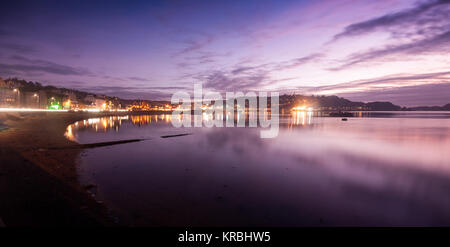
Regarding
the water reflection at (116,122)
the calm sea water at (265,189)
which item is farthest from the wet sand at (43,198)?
the water reflection at (116,122)

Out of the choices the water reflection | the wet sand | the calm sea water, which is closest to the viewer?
the wet sand

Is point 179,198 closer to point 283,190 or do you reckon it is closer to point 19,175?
point 283,190

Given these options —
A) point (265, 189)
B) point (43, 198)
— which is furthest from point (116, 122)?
point (265, 189)

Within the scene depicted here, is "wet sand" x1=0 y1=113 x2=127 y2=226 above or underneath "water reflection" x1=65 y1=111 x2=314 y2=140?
underneath

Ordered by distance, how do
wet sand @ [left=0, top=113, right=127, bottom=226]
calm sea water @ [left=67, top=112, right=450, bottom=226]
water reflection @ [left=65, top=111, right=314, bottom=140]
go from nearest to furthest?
1. wet sand @ [left=0, top=113, right=127, bottom=226]
2. calm sea water @ [left=67, top=112, right=450, bottom=226]
3. water reflection @ [left=65, top=111, right=314, bottom=140]

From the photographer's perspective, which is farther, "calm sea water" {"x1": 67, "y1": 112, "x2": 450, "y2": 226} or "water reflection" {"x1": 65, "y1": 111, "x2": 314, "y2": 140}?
"water reflection" {"x1": 65, "y1": 111, "x2": 314, "y2": 140}

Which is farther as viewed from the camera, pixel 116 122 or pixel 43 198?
pixel 116 122

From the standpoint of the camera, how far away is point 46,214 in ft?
22.0

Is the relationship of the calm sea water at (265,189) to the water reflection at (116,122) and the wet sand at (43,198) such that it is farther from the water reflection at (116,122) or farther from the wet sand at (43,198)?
the water reflection at (116,122)

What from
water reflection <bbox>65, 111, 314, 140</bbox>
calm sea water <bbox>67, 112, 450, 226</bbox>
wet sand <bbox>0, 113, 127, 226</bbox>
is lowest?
calm sea water <bbox>67, 112, 450, 226</bbox>

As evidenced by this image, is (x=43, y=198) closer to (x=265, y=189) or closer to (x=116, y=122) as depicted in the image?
(x=265, y=189)

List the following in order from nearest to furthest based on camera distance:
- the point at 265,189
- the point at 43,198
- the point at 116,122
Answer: the point at 43,198 < the point at 265,189 < the point at 116,122

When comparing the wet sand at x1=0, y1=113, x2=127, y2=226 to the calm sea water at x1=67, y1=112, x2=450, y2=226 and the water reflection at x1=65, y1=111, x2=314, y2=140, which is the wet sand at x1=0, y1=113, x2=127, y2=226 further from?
the water reflection at x1=65, y1=111, x2=314, y2=140

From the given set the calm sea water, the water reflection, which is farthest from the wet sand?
the water reflection
